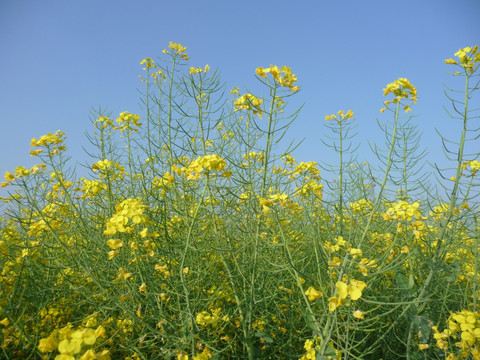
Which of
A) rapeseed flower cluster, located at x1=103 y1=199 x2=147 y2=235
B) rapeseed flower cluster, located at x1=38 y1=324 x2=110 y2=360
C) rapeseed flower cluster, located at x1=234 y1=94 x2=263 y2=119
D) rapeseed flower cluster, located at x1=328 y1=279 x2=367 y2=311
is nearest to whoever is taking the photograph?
rapeseed flower cluster, located at x1=38 y1=324 x2=110 y2=360

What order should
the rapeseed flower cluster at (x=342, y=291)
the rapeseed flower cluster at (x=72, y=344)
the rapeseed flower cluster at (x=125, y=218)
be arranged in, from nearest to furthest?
the rapeseed flower cluster at (x=72, y=344)
the rapeseed flower cluster at (x=342, y=291)
the rapeseed flower cluster at (x=125, y=218)

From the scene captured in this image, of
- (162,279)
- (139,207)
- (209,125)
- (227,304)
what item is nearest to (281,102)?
(209,125)

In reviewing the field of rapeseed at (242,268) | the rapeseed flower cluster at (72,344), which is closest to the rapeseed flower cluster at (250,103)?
Answer: the field of rapeseed at (242,268)

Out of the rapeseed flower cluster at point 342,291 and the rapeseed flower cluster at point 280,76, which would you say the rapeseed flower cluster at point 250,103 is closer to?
the rapeseed flower cluster at point 280,76

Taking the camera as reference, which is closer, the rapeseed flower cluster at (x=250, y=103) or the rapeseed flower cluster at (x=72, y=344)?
the rapeseed flower cluster at (x=72, y=344)

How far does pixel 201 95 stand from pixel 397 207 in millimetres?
1512

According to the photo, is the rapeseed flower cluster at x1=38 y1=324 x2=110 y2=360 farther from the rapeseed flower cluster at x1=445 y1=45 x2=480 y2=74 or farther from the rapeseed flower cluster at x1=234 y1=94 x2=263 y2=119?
the rapeseed flower cluster at x1=445 y1=45 x2=480 y2=74

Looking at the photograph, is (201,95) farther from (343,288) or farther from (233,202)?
(343,288)

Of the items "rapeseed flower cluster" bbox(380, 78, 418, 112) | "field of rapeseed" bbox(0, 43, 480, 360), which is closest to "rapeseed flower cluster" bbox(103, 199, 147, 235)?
"field of rapeseed" bbox(0, 43, 480, 360)

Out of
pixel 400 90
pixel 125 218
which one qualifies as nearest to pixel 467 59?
pixel 400 90

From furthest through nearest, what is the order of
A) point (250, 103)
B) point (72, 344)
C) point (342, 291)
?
1. point (250, 103)
2. point (342, 291)
3. point (72, 344)

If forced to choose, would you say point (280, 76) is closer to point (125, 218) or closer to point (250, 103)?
point (250, 103)

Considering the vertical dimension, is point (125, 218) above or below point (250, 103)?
below

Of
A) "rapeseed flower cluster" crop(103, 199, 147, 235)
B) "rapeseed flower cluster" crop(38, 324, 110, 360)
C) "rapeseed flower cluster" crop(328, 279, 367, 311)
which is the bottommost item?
"rapeseed flower cluster" crop(38, 324, 110, 360)
